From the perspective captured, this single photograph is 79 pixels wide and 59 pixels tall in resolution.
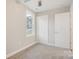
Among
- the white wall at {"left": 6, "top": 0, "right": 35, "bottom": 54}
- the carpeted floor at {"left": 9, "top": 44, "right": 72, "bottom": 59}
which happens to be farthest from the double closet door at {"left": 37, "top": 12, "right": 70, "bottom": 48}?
the white wall at {"left": 6, "top": 0, "right": 35, "bottom": 54}

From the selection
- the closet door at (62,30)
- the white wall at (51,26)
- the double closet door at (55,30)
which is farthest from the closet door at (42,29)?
the closet door at (62,30)

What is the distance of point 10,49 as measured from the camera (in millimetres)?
3479

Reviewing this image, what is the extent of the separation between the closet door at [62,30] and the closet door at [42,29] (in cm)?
94

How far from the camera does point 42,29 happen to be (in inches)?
244

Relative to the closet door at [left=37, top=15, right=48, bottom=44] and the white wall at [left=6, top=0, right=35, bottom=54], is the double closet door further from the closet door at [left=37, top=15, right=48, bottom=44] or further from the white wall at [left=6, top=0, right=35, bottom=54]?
the white wall at [left=6, top=0, right=35, bottom=54]

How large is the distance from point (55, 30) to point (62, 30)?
1.62 ft

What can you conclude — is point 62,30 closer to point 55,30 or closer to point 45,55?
point 55,30

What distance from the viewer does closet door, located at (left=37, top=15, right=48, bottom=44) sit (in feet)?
19.7

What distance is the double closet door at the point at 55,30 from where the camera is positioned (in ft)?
15.7

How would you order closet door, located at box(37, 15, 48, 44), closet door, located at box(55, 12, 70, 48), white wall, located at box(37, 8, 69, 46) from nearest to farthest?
closet door, located at box(55, 12, 70, 48), white wall, located at box(37, 8, 69, 46), closet door, located at box(37, 15, 48, 44)
